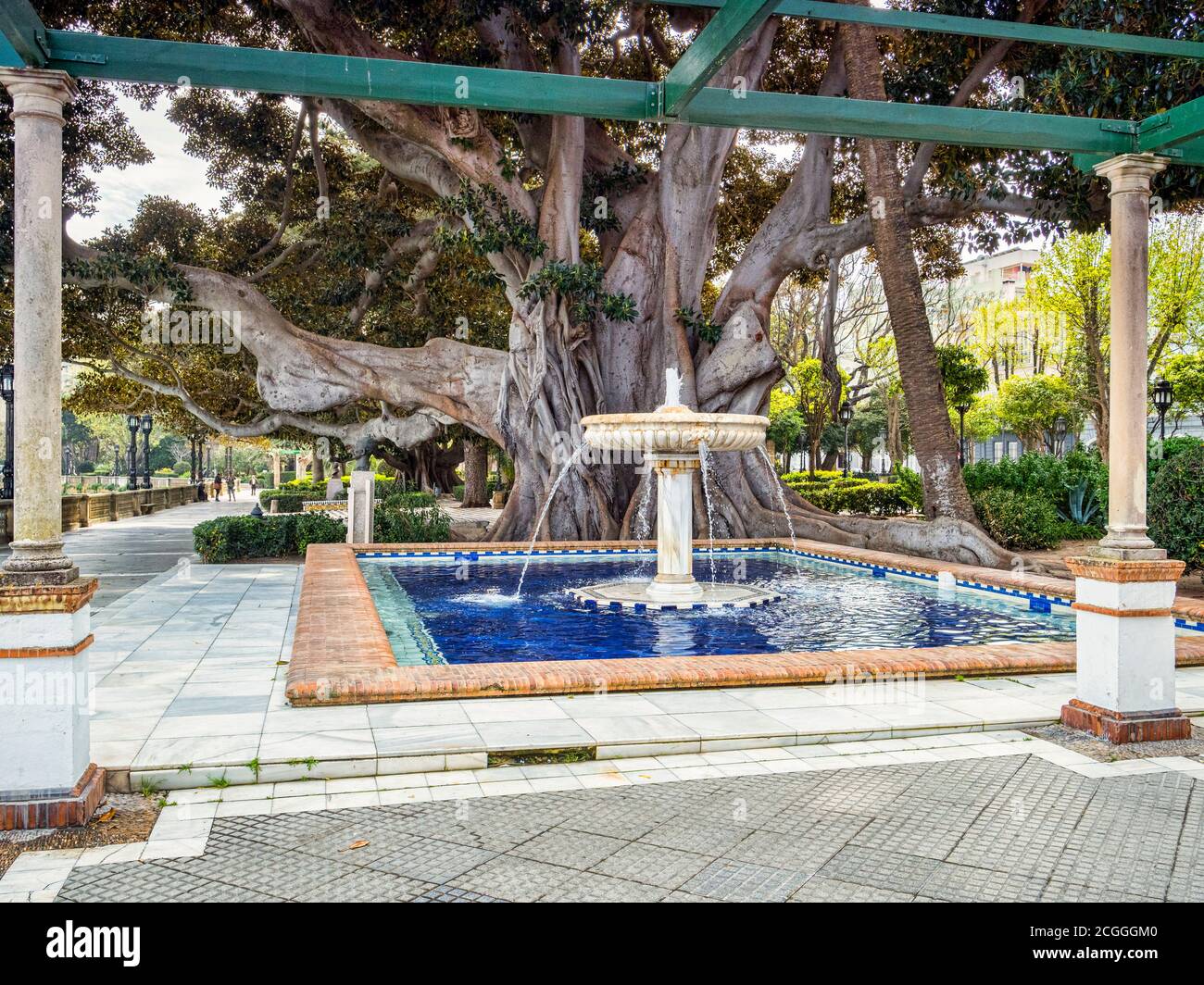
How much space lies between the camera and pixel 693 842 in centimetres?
378

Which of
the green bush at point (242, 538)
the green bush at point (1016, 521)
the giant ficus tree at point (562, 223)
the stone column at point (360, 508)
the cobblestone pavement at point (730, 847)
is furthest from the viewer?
the green bush at point (1016, 521)

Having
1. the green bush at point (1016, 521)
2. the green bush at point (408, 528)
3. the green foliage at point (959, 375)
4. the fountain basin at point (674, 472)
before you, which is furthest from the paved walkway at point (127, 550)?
the green foliage at point (959, 375)

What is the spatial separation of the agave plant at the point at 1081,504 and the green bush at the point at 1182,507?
8110mm

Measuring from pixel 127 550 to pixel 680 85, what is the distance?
1617 cm

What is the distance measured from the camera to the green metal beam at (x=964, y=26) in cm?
554

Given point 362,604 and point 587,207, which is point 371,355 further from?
point 362,604

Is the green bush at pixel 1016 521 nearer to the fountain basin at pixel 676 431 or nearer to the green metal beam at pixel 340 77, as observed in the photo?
the fountain basin at pixel 676 431

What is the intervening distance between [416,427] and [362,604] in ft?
37.5

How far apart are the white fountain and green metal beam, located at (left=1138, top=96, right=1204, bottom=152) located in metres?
4.76

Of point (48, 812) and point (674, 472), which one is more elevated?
point (674, 472)

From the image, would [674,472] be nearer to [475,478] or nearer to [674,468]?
[674,468]

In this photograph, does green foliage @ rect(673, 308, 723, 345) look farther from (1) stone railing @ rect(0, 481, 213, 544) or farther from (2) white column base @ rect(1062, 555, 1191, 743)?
(1) stone railing @ rect(0, 481, 213, 544)

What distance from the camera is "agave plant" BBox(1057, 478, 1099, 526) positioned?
18781mm

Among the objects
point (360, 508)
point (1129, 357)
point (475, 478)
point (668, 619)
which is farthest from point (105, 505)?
point (1129, 357)
